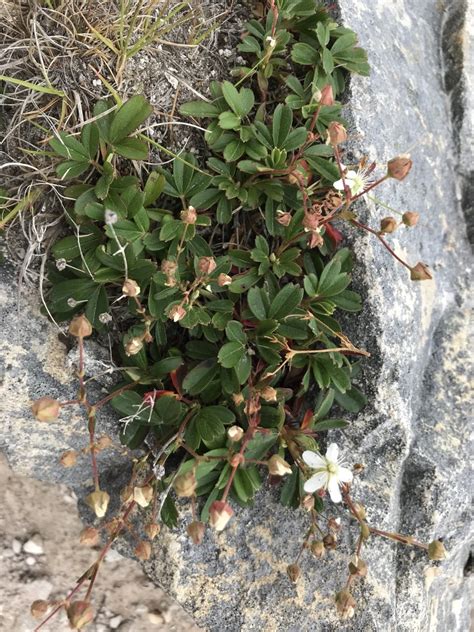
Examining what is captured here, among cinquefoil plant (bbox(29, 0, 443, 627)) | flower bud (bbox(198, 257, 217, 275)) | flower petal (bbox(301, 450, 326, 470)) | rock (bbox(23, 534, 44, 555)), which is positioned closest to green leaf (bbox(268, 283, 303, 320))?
cinquefoil plant (bbox(29, 0, 443, 627))

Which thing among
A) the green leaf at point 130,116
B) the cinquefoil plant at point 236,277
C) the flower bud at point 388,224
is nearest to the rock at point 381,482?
the cinquefoil plant at point 236,277

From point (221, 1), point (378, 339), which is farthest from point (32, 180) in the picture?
point (378, 339)

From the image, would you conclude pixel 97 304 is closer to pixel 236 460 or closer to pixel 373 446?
pixel 236 460

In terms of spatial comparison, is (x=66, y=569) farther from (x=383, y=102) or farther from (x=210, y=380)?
(x=383, y=102)

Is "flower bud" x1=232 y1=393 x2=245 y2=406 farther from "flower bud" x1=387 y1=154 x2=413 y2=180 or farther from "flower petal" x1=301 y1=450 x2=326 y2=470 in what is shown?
"flower bud" x1=387 y1=154 x2=413 y2=180

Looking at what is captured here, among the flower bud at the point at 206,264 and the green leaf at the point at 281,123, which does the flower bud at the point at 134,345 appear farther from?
the green leaf at the point at 281,123

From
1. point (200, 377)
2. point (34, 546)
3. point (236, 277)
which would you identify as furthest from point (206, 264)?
point (34, 546)
